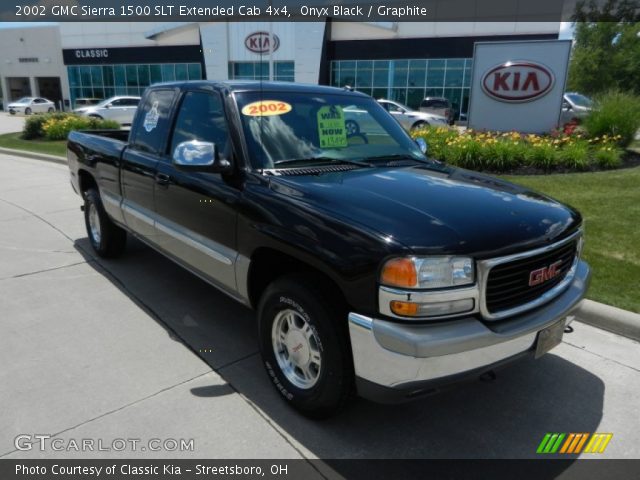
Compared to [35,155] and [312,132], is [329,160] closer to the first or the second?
[312,132]

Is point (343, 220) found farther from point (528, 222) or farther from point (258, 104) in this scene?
point (258, 104)

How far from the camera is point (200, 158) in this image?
10.1ft

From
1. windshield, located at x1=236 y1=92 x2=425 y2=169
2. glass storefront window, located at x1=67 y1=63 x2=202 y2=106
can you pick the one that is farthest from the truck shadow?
glass storefront window, located at x1=67 y1=63 x2=202 y2=106

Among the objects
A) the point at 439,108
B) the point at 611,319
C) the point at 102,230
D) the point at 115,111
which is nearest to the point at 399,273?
the point at 611,319

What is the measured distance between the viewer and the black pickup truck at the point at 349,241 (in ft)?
7.59

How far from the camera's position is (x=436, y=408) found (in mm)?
3072

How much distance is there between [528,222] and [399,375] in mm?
1112

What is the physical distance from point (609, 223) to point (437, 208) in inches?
190

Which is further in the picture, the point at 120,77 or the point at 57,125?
the point at 120,77

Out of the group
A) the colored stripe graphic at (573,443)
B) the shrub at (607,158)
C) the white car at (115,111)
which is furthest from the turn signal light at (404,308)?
the white car at (115,111)

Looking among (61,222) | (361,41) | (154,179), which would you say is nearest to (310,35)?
(361,41)

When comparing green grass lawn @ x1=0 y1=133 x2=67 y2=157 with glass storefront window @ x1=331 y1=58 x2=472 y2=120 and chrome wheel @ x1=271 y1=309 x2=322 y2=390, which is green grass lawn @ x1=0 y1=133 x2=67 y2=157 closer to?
chrome wheel @ x1=271 y1=309 x2=322 y2=390

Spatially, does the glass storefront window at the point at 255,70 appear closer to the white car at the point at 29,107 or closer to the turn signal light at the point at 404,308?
the white car at the point at 29,107

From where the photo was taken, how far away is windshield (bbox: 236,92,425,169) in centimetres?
329
